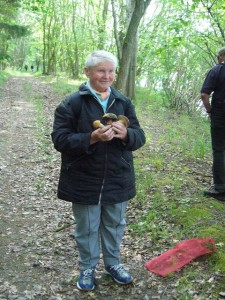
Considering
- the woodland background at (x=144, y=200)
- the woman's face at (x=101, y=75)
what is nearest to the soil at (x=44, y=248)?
the woodland background at (x=144, y=200)

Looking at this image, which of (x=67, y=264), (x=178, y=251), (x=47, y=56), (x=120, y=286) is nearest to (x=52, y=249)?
(x=67, y=264)

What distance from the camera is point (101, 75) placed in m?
3.30

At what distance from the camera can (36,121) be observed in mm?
13344

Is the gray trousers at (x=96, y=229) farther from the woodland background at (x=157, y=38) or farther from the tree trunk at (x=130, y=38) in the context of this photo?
the tree trunk at (x=130, y=38)

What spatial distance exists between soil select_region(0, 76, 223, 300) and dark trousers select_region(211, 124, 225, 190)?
62.1 inches

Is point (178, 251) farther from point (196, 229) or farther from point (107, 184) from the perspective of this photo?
point (107, 184)

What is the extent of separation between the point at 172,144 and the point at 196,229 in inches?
211

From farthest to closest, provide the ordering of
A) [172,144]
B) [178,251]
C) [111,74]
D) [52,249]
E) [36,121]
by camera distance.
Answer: [36,121], [172,144], [52,249], [178,251], [111,74]

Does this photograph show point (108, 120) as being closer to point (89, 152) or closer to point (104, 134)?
point (104, 134)

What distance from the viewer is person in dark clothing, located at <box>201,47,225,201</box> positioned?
575 cm

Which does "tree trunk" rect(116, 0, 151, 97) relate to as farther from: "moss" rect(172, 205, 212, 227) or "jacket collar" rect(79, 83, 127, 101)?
"jacket collar" rect(79, 83, 127, 101)

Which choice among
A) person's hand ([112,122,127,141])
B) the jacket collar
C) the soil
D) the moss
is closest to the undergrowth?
the moss

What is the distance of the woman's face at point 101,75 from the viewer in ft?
10.8

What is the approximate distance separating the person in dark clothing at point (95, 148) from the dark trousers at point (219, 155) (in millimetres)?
2644
